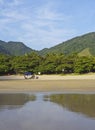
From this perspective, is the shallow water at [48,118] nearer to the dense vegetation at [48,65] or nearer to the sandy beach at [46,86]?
the sandy beach at [46,86]

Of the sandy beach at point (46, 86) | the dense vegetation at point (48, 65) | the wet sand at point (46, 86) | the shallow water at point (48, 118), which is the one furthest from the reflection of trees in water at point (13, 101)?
the dense vegetation at point (48, 65)

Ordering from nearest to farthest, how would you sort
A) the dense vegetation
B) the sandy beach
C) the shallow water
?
1. the shallow water
2. the sandy beach
3. the dense vegetation

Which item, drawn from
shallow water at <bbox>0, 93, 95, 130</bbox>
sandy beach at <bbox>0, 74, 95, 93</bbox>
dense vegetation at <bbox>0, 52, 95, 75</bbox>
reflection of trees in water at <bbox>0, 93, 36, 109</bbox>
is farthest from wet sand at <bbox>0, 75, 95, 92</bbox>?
dense vegetation at <bbox>0, 52, 95, 75</bbox>

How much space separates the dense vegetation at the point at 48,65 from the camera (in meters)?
57.6

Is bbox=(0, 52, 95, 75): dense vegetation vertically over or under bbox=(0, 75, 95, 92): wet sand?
over

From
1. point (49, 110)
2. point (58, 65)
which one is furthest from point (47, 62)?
point (49, 110)

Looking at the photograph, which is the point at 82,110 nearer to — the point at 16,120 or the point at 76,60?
the point at 16,120

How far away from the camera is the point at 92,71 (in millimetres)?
58938

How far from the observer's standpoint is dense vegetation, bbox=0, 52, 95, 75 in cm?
5759

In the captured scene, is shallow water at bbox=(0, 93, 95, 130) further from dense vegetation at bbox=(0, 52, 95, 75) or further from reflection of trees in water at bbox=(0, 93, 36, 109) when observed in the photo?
dense vegetation at bbox=(0, 52, 95, 75)

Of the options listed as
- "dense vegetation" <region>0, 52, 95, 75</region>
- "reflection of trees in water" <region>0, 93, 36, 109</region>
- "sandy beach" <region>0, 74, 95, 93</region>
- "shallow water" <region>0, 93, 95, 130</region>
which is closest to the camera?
"shallow water" <region>0, 93, 95, 130</region>

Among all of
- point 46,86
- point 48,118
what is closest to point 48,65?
point 46,86

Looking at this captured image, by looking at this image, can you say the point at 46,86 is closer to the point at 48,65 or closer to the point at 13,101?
the point at 13,101

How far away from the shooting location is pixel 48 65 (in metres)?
57.9
